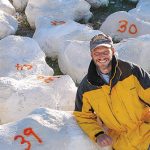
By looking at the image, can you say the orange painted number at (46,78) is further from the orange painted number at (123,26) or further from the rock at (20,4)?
the rock at (20,4)

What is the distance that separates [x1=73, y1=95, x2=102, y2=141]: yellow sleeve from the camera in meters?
3.74

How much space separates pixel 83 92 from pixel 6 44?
88.4 inches

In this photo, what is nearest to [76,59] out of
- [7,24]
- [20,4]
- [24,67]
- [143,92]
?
[24,67]

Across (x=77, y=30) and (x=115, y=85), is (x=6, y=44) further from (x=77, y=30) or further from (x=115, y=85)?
(x=115, y=85)

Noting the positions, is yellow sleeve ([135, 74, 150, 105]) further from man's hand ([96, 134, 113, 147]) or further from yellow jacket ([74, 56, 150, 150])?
man's hand ([96, 134, 113, 147])

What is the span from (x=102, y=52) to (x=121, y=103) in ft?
1.30

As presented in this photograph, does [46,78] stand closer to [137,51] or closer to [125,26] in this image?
[137,51]

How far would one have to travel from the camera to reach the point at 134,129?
12.2 ft

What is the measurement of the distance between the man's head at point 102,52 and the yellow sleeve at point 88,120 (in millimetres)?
301

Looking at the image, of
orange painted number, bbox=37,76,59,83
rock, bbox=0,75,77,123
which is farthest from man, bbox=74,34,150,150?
orange painted number, bbox=37,76,59,83

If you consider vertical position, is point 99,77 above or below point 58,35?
above

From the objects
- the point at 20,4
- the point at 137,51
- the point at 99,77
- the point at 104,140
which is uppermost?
the point at 99,77

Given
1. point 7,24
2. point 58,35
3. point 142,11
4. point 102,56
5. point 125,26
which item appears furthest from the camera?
point 142,11

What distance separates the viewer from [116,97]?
364 centimetres
